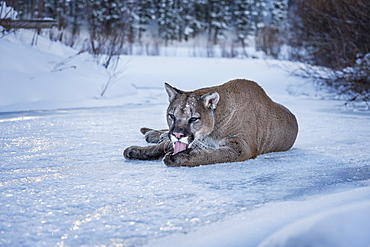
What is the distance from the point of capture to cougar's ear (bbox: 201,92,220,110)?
3.31 metres

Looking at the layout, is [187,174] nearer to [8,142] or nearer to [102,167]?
[102,167]

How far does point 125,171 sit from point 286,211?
4.29ft

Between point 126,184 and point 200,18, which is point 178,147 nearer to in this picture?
point 126,184

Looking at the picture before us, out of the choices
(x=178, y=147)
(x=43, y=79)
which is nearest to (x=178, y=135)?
(x=178, y=147)

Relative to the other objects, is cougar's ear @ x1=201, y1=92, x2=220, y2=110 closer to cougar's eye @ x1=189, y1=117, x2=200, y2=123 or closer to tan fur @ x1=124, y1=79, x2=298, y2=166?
tan fur @ x1=124, y1=79, x2=298, y2=166

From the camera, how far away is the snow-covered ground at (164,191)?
6.19 ft

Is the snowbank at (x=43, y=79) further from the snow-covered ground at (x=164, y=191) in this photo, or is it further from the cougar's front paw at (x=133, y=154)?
the cougar's front paw at (x=133, y=154)

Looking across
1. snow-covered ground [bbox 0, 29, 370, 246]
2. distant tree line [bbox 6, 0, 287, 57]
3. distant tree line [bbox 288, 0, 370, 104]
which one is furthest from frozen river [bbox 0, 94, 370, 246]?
distant tree line [bbox 6, 0, 287, 57]

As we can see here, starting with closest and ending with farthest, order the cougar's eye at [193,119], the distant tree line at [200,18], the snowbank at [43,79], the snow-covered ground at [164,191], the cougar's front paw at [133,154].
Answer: the snow-covered ground at [164,191] < the cougar's eye at [193,119] < the cougar's front paw at [133,154] < the snowbank at [43,79] < the distant tree line at [200,18]

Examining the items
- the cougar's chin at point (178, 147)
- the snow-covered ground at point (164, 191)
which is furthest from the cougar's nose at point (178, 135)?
the snow-covered ground at point (164, 191)

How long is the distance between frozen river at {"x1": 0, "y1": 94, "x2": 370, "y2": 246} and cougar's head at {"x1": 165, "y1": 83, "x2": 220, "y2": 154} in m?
0.25

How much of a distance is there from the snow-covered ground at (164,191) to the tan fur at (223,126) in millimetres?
102

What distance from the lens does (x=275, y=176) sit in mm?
2959

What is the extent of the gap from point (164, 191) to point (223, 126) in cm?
115
